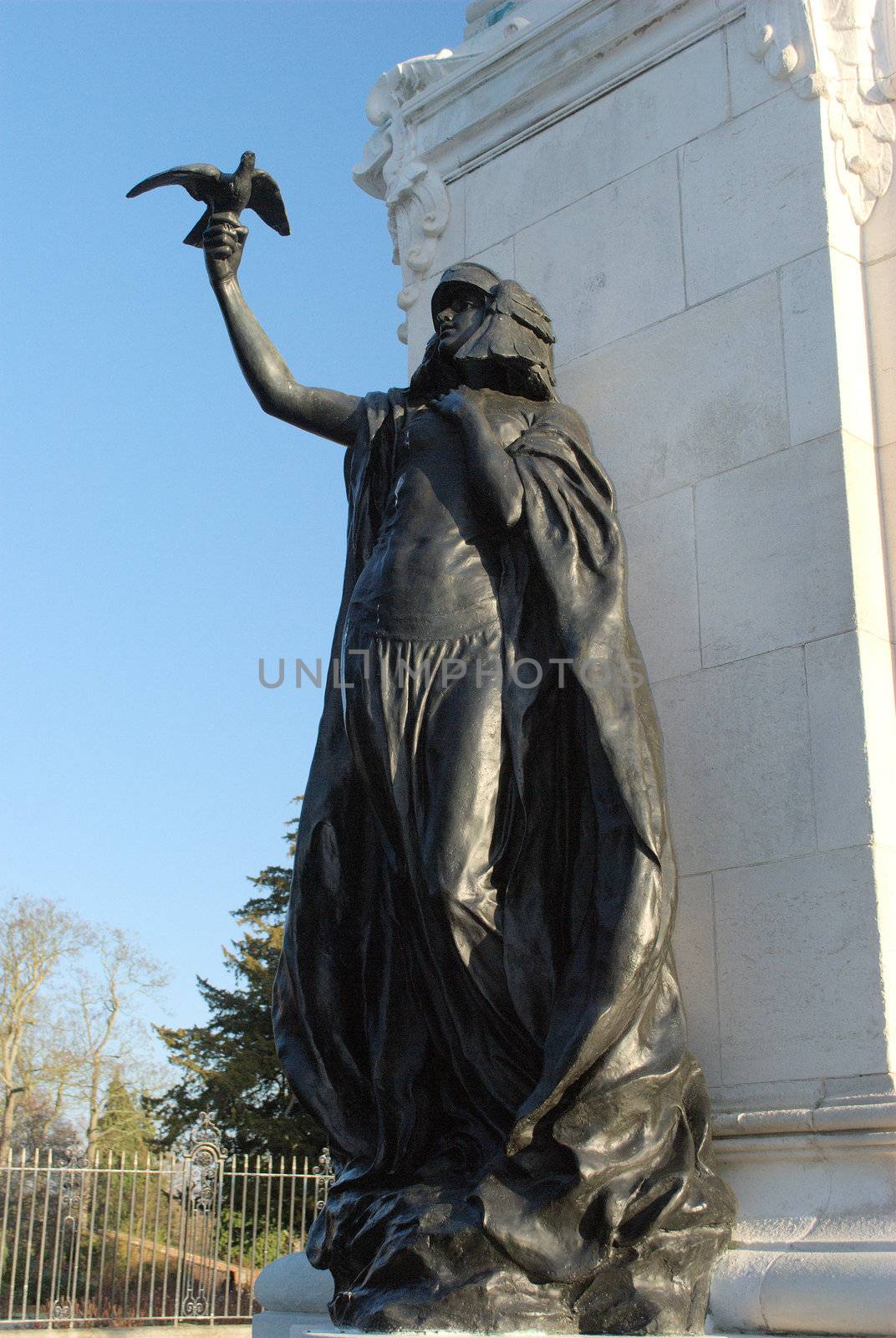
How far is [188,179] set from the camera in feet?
17.5

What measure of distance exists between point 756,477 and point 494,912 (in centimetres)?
178

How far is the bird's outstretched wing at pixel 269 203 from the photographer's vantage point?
17.7 feet

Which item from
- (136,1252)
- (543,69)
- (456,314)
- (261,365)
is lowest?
(136,1252)

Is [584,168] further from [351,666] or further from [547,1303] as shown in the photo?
[547,1303]

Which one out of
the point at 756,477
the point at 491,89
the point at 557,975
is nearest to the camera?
the point at 557,975

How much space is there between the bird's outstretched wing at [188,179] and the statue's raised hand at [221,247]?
11 centimetres

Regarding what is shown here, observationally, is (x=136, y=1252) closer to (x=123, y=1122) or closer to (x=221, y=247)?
(x=123, y=1122)

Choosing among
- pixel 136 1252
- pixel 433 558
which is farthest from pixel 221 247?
pixel 136 1252

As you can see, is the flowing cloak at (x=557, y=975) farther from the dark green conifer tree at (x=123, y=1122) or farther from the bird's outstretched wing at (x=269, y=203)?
the dark green conifer tree at (x=123, y=1122)

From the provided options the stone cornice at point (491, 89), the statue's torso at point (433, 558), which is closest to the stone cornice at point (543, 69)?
the stone cornice at point (491, 89)

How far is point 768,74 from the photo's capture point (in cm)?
529

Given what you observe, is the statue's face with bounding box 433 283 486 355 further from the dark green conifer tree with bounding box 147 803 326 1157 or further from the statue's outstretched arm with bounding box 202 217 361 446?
the dark green conifer tree with bounding box 147 803 326 1157

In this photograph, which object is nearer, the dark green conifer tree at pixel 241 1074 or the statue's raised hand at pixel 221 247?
the statue's raised hand at pixel 221 247

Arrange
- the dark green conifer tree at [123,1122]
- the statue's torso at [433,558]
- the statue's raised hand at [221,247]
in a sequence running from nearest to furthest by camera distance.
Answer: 1. the statue's torso at [433,558]
2. the statue's raised hand at [221,247]
3. the dark green conifer tree at [123,1122]
